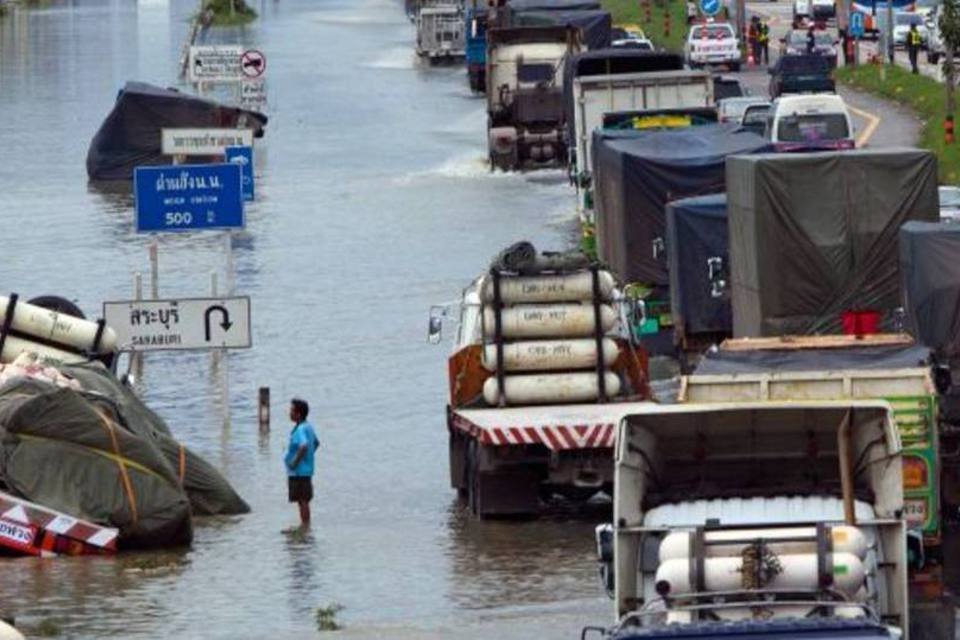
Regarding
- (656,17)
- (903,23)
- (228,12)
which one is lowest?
(228,12)

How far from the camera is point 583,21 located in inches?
2911

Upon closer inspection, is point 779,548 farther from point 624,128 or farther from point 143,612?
point 624,128

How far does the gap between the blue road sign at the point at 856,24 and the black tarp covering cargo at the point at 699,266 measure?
49309mm

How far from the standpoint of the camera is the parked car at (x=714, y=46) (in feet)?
274

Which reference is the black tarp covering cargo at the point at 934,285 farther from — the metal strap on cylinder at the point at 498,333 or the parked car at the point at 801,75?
the parked car at the point at 801,75

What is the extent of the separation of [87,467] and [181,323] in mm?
6479

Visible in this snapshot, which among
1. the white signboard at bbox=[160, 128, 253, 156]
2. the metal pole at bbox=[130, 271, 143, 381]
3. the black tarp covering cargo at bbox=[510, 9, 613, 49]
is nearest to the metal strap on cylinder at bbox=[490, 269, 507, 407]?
the metal pole at bbox=[130, 271, 143, 381]

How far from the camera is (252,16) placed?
126 metres

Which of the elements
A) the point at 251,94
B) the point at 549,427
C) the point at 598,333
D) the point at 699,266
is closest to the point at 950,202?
the point at 699,266

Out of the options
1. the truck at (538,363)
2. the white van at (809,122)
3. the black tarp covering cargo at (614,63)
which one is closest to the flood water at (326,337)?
the truck at (538,363)

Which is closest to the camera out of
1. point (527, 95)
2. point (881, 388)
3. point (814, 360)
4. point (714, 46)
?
point (881, 388)

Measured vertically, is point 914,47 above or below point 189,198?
below

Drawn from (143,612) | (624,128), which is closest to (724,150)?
(624,128)

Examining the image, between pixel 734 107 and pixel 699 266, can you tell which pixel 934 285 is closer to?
pixel 699 266
